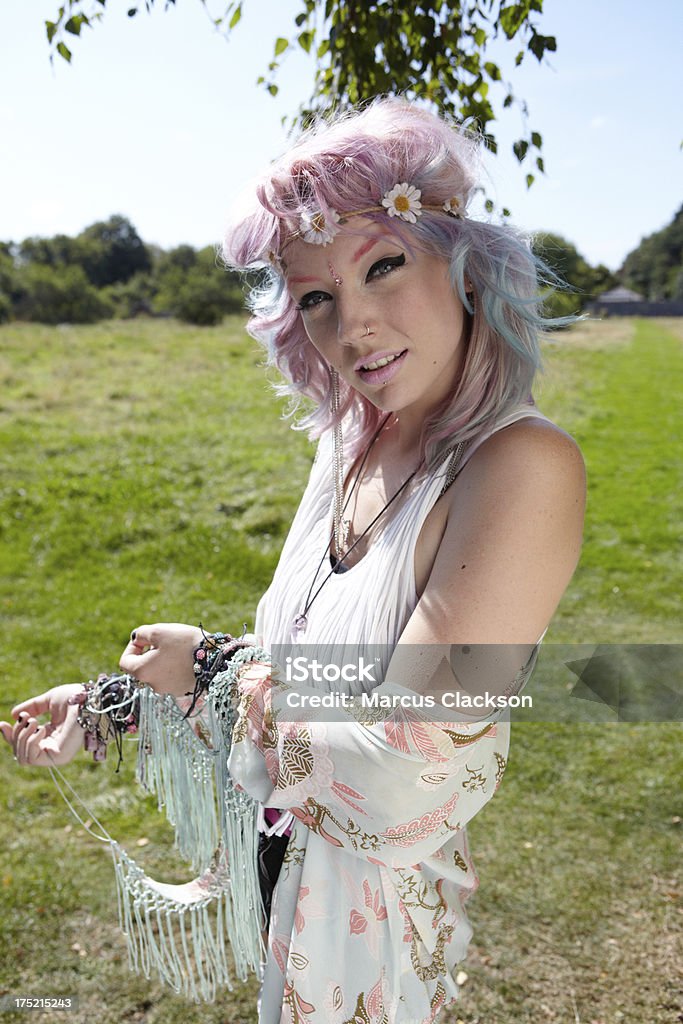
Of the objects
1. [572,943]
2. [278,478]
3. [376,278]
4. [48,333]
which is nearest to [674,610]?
[572,943]

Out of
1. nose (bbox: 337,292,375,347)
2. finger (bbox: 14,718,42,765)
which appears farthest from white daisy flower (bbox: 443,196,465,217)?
finger (bbox: 14,718,42,765)

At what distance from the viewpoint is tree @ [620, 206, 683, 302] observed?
7669 centimetres

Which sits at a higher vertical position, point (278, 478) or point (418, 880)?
point (418, 880)

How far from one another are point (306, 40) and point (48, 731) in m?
2.29

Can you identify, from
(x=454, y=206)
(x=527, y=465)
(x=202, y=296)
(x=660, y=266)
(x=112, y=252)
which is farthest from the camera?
(x=660, y=266)

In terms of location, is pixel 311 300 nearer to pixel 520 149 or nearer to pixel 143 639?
pixel 143 639

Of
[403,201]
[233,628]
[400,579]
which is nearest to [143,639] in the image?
[400,579]

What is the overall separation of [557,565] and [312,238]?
73 cm

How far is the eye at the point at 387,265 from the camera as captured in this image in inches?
58.9

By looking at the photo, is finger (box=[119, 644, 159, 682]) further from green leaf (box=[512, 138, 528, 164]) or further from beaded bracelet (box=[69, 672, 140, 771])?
green leaf (box=[512, 138, 528, 164])

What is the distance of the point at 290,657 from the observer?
160cm

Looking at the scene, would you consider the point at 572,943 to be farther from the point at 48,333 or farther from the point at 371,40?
the point at 48,333

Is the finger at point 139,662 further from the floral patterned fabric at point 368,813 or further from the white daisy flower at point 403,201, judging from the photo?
the white daisy flower at point 403,201

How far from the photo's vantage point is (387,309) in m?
1.49
